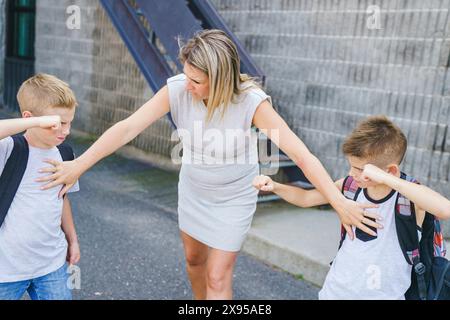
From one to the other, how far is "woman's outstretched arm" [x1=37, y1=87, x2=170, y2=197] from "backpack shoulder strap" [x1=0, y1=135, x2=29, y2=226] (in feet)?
0.30

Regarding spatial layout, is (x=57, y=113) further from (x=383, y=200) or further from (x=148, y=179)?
(x=148, y=179)

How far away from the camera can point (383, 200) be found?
246cm

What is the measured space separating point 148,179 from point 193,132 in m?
4.64

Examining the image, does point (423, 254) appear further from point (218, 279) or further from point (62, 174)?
point (62, 174)

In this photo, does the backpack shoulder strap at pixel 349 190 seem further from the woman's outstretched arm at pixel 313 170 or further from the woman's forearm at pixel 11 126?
the woman's forearm at pixel 11 126

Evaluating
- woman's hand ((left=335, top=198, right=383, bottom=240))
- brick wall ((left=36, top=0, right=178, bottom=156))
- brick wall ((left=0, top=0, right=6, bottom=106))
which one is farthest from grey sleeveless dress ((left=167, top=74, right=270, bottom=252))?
brick wall ((left=0, top=0, right=6, bottom=106))

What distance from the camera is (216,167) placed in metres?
3.04

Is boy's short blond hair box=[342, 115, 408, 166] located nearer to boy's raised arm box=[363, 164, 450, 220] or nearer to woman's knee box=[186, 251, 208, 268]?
boy's raised arm box=[363, 164, 450, 220]

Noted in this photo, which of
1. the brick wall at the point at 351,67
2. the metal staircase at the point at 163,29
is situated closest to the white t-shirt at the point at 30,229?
the metal staircase at the point at 163,29

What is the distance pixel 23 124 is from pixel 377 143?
144cm

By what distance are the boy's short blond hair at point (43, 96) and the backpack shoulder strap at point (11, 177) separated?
19 cm

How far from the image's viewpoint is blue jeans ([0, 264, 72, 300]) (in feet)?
8.14

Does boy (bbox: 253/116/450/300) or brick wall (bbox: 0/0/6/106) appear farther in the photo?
brick wall (bbox: 0/0/6/106)

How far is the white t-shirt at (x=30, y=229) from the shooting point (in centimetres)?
245
